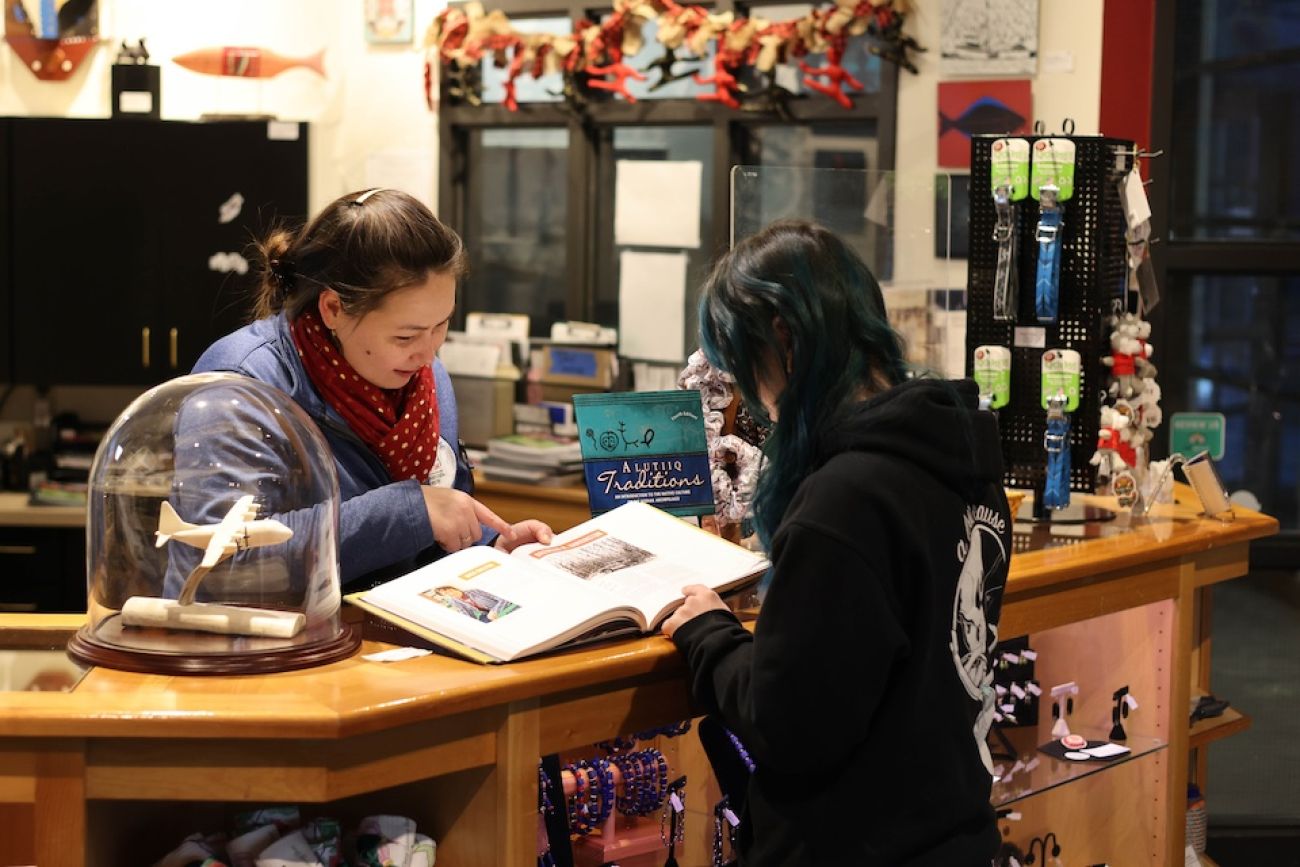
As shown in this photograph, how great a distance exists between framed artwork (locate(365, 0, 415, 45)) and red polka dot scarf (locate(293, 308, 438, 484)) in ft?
11.5

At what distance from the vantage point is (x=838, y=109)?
504 cm

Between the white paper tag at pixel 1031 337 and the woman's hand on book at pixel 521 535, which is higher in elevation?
the white paper tag at pixel 1031 337

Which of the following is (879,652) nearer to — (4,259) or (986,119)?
(986,119)

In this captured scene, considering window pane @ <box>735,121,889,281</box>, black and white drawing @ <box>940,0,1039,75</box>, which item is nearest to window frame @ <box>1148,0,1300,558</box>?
black and white drawing @ <box>940,0,1039,75</box>

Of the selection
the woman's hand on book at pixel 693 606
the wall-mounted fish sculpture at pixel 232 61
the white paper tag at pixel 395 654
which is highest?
the wall-mounted fish sculpture at pixel 232 61

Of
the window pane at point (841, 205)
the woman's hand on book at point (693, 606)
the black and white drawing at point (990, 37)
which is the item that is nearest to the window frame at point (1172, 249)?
the black and white drawing at point (990, 37)

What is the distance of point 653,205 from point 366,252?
3237 millimetres

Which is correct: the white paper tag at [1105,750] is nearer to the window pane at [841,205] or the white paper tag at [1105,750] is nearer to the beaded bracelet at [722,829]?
the beaded bracelet at [722,829]

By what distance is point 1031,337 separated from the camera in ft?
11.5

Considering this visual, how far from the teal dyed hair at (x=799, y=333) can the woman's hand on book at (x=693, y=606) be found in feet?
0.77

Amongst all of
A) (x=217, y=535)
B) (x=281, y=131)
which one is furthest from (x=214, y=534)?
(x=281, y=131)

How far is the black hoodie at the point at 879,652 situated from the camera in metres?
1.69

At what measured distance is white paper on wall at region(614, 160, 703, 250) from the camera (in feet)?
17.8

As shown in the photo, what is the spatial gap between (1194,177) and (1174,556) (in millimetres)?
2132
